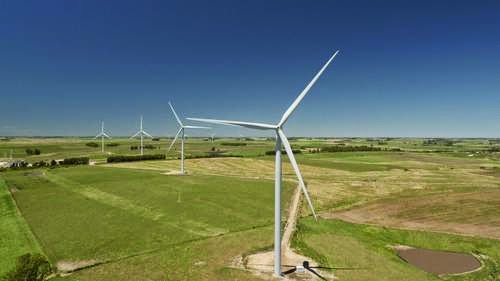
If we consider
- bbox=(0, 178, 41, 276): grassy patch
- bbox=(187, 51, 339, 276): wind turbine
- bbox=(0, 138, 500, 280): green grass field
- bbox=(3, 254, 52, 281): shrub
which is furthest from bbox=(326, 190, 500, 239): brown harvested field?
bbox=(0, 178, 41, 276): grassy patch

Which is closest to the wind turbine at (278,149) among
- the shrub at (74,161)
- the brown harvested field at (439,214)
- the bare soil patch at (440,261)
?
the bare soil patch at (440,261)

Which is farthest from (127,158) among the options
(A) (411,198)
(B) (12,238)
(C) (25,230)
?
(A) (411,198)

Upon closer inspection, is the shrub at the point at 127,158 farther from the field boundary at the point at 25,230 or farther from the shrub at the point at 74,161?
the field boundary at the point at 25,230

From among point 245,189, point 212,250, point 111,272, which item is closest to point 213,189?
point 245,189

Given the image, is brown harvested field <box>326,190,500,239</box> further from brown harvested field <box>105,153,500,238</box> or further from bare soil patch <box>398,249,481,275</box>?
bare soil patch <box>398,249,481,275</box>

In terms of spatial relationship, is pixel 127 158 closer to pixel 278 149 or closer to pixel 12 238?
pixel 12 238

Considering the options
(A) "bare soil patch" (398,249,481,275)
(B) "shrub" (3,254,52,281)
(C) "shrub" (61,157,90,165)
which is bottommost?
(A) "bare soil patch" (398,249,481,275)

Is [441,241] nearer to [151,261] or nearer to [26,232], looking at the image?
[151,261]
